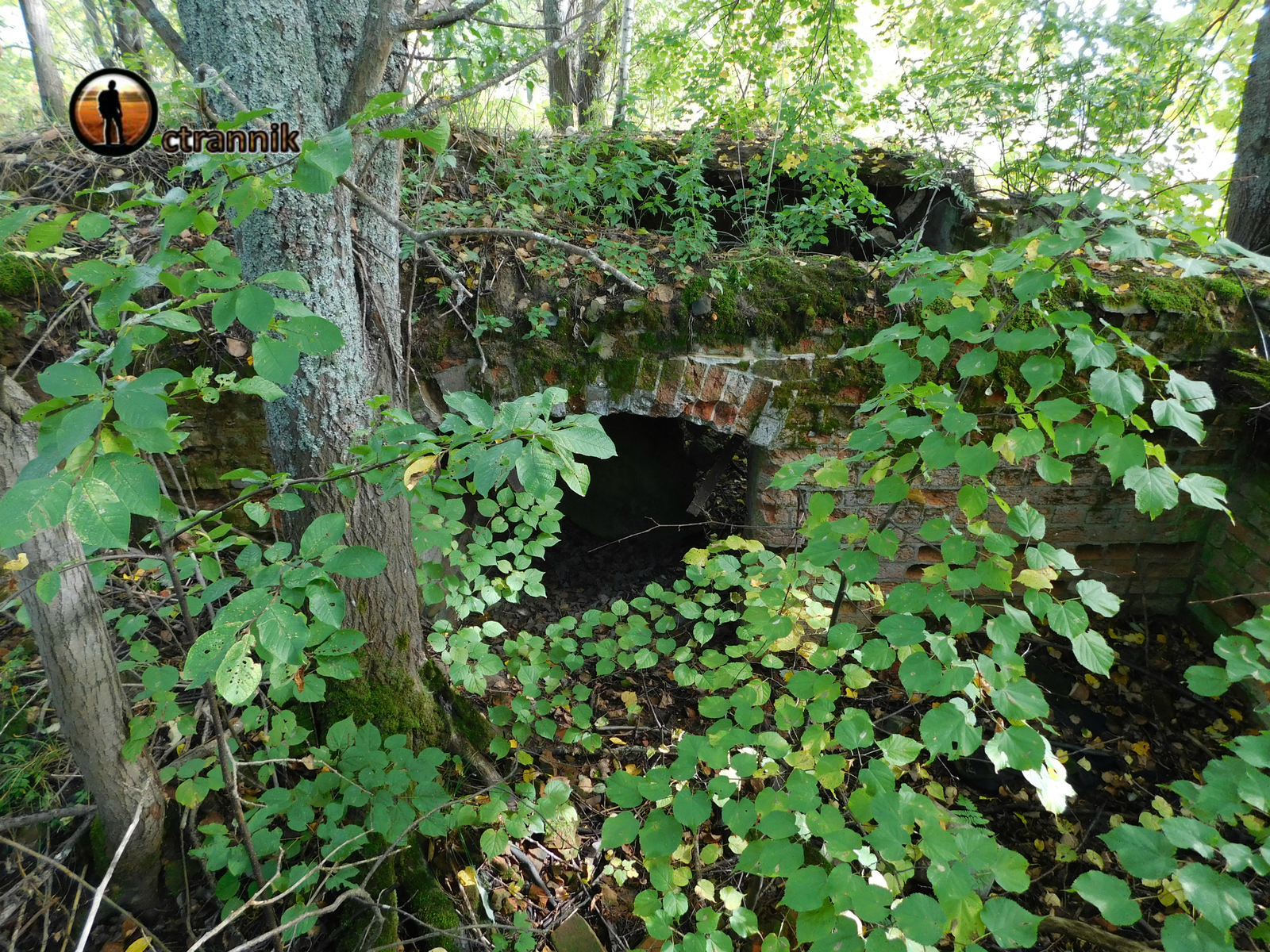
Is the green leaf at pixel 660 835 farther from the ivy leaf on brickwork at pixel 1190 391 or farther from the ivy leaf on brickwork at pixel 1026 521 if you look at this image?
the ivy leaf on brickwork at pixel 1190 391

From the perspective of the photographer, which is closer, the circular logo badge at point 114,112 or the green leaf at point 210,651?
the green leaf at point 210,651

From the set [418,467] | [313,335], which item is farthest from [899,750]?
[313,335]

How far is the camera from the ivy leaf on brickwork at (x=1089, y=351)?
1185mm

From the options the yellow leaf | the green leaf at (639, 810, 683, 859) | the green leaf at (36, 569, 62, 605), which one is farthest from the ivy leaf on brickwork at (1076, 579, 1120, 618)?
the green leaf at (36, 569, 62, 605)

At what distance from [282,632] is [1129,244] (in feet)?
5.58

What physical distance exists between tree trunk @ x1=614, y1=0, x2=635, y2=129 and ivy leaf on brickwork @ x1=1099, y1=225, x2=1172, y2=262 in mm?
3952

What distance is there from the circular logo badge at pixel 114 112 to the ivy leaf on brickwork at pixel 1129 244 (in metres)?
2.12

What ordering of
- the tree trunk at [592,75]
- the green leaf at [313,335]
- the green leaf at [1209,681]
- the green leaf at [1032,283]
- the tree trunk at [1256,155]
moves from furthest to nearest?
the tree trunk at [592,75] < the tree trunk at [1256,155] < the green leaf at [1032,283] < the green leaf at [1209,681] < the green leaf at [313,335]

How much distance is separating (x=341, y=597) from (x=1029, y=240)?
1598 millimetres

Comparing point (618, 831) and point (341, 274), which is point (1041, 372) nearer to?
point (618, 831)

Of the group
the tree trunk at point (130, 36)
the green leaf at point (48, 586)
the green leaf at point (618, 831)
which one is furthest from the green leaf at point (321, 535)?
the tree trunk at point (130, 36)

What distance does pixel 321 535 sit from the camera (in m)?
1.12

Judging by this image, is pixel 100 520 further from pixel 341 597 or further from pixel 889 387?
pixel 889 387

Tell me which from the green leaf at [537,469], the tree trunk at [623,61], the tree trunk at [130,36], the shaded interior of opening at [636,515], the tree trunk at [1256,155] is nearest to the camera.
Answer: the green leaf at [537,469]
